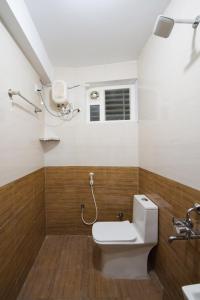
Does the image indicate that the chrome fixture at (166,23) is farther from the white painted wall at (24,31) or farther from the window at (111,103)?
the window at (111,103)

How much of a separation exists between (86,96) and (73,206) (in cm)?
158

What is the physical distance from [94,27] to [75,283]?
247cm

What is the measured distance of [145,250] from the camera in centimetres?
175

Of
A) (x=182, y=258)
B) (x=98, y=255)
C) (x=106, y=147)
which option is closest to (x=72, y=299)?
(x=98, y=255)

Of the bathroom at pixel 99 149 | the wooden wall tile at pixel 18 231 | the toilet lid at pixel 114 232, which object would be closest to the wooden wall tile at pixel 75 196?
the bathroom at pixel 99 149

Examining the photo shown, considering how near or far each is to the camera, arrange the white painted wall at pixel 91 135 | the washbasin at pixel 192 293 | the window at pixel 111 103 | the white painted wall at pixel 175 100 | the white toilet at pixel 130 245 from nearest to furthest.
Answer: the washbasin at pixel 192 293, the white painted wall at pixel 175 100, the white toilet at pixel 130 245, the white painted wall at pixel 91 135, the window at pixel 111 103

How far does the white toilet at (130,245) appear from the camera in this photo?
1687mm

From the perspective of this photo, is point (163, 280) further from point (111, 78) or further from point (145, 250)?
point (111, 78)

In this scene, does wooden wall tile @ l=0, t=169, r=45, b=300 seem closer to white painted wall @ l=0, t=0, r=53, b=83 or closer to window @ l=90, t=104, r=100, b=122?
window @ l=90, t=104, r=100, b=122

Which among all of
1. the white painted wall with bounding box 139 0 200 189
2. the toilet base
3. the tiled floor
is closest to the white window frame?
the white painted wall with bounding box 139 0 200 189

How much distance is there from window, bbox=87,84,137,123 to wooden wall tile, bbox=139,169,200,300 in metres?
1.02

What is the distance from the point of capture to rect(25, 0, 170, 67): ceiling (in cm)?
147

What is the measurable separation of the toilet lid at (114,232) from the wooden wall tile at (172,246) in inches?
12.0

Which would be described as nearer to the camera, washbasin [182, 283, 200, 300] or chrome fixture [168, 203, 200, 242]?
washbasin [182, 283, 200, 300]
